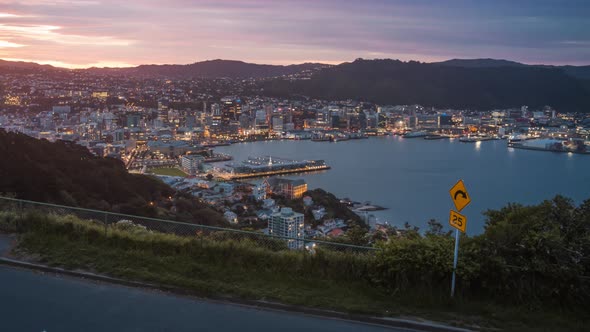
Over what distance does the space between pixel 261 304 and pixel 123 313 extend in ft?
2.16

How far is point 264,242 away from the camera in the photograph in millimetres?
3266

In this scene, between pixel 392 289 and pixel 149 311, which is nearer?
pixel 149 311

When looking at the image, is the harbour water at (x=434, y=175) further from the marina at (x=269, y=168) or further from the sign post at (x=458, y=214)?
the sign post at (x=458, y=214)

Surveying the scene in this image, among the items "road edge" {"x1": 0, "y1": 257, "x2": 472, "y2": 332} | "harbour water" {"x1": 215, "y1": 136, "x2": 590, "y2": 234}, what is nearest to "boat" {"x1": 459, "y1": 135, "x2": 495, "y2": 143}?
"harbour water" {"x1": 215, "y1": 136, "x2": 590, "y2": 234}

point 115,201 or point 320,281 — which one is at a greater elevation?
point 320,281

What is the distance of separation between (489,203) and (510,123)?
34941 millimetres

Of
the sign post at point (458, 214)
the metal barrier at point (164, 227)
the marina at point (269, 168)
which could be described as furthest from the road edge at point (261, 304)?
the marina at point (269, 168)

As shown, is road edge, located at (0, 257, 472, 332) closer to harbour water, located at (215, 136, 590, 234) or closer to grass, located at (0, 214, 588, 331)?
grass, located at (0, 214, 588, 331)

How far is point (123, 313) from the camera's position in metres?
2.43

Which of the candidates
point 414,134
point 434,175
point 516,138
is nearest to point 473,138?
point 516,138

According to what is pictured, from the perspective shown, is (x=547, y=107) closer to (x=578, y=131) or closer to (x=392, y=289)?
(x=578, y=131)

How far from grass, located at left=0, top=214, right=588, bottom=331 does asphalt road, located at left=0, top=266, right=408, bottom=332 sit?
129 mm

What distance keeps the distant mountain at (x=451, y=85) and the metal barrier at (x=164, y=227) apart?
61284 millimetres

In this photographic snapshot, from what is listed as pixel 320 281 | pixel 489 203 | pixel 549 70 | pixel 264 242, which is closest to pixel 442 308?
pixel 320 281
